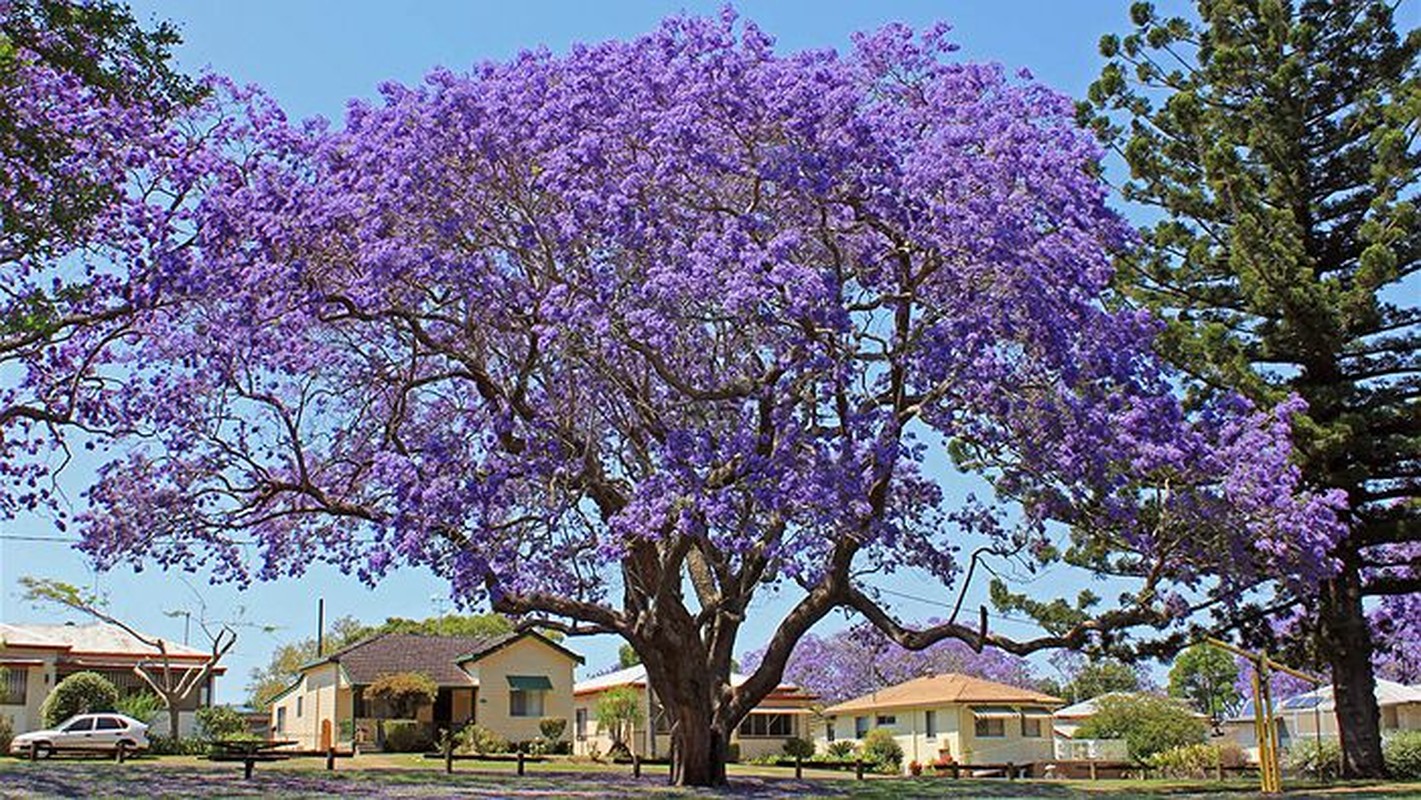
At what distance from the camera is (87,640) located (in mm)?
47719

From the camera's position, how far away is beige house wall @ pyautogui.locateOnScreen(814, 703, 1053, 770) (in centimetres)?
4659

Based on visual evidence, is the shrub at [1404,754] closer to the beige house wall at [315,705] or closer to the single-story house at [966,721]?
the single-story house at [966,721]

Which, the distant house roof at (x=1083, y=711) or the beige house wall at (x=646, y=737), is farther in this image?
the distant house roof at (x=1083, y=711)

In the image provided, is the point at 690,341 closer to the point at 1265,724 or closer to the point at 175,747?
the point at 1265,724

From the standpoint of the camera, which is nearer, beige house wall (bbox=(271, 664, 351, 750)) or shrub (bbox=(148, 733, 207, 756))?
shrub (bbox=(148, 733, 207, 756))

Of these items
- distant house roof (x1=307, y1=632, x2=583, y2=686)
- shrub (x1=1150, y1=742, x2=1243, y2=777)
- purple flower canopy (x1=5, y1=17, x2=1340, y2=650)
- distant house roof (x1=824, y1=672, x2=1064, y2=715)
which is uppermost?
purple flower canopy (x1=5, y1=17, x2=1340, y2=650)

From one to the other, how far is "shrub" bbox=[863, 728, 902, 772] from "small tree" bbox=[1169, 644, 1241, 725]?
38030mm

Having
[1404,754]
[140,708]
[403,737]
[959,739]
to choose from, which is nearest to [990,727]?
[959,739]

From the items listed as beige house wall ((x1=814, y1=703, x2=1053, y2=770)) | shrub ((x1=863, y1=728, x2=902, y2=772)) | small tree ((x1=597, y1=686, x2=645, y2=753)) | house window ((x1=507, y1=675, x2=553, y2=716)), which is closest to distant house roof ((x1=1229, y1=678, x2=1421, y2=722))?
beige house wall ((x1=814, y1=703, x2=1053, y2=770))

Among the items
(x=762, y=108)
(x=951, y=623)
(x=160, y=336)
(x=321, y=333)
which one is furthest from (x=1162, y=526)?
(x=160, y=336)

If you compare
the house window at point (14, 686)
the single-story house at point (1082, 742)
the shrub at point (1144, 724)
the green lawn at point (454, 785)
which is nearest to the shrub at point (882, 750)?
the single-story house at point (1082, 742)

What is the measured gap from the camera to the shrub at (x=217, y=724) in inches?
1684

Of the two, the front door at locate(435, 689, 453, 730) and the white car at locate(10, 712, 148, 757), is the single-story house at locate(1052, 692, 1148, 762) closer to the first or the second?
the front door at locate(435, 689, 453, 730)

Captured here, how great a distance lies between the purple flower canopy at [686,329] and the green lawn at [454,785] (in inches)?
130
